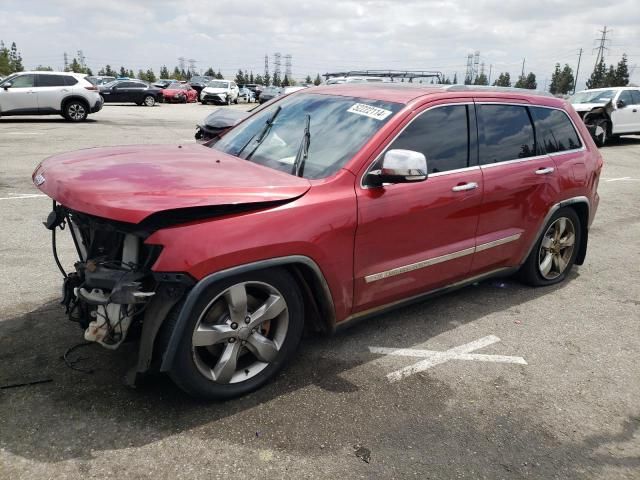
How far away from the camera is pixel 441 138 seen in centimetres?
379

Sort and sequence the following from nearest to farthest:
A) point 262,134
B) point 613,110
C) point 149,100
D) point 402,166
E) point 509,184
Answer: point 402,166, point 262,134, point 509,184, point 613,110, point 149,100

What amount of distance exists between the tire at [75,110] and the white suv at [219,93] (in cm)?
1903

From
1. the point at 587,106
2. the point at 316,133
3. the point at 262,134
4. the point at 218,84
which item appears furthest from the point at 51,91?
the point at 218,84

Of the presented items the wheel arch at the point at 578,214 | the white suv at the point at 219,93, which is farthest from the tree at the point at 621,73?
the wheel arch at the point at 578,214

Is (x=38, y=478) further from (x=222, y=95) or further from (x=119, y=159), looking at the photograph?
(x=222, y=95)

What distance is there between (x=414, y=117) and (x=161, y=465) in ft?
8.28

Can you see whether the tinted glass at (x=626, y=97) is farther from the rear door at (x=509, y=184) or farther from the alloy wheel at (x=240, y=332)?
the alloy wheel at (x=240, y=332)

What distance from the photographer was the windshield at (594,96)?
55.5 feet

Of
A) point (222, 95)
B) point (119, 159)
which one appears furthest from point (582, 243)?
point (222, 95)

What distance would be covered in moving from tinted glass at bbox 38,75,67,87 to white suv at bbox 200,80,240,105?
19.5 meters

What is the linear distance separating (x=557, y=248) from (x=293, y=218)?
10.0 feet

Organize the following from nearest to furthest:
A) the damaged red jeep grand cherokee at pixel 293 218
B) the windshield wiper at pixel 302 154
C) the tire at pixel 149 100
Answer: the damaged red jeep grand cherokee at pixel 293 218, the windshield wiper at pixel 302 154, the tire at pixel 149 100

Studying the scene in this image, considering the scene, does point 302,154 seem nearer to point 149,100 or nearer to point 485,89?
point 485,89

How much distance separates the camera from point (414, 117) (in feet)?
11.8
